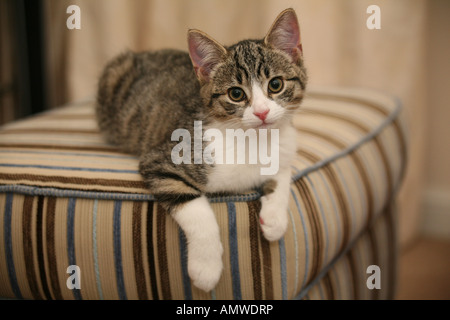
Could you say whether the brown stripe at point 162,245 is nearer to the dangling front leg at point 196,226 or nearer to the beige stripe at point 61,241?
the dangling front leg at point 196,226

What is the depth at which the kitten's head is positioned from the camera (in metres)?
0.74

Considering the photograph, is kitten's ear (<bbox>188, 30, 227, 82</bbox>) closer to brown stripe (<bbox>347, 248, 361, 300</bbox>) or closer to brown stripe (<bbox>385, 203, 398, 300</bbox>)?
brown stripe (<bbox>347, 248, 361, 300</bbox>)

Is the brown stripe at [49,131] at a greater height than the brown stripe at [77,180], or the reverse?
the brown stripe at [49,131]

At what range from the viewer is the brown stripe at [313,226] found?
2.83 feet

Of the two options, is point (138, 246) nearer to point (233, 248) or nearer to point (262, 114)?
point (233, 248)

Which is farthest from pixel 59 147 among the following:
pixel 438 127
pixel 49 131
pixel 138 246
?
pixel 438 127

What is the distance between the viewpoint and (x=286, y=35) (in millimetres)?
727

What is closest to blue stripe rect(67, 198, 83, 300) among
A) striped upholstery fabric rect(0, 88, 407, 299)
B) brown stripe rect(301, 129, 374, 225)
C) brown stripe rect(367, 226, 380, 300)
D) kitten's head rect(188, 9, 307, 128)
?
striped upholstery fabric rect(0, 88, 407, 299)

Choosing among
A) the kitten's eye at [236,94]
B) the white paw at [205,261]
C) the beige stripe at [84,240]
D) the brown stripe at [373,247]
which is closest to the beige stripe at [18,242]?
the beige stripe at [84,240]

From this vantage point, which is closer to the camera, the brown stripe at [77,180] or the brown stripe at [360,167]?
the brown stripe at [77,180]

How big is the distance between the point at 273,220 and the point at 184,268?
18cm

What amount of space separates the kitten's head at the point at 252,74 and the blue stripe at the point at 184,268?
0.71ft

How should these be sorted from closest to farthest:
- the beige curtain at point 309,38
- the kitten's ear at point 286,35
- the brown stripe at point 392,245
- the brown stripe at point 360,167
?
the kitten's ear at point 286,35 → the beige curtain at point 309,38 → the brown stripe at point 360,167 → the brown stripe at point 392,245

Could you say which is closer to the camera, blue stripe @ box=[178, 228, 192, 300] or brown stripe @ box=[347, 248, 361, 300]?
blue stripe @ box=[178, 228, 192, 300]
